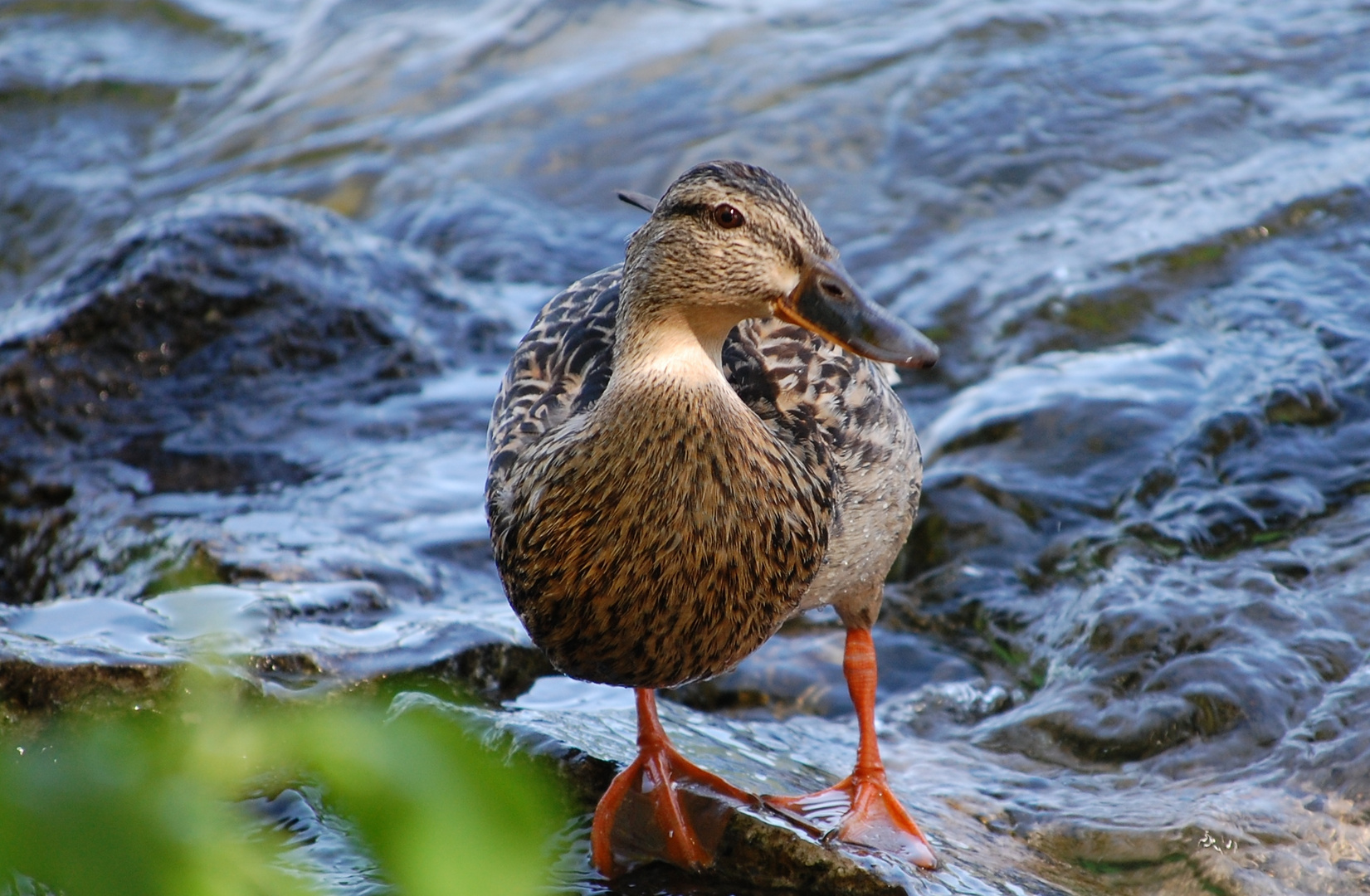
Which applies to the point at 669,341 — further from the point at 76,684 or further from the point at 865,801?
the point at 76,684

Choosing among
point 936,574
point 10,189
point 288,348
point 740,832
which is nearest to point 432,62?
point 10,189

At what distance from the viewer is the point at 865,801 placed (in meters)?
3.71

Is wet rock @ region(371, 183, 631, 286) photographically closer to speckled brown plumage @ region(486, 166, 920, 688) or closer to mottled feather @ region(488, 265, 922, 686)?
mottled feather @ region(488, 265, 922, 686)

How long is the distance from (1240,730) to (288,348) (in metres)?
4.55

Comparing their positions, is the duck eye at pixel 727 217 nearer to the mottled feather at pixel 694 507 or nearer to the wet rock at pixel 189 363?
the mottled feather at pixel 694 507

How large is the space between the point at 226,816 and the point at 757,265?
207 cm

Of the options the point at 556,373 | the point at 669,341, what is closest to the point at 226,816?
the point at 669,341

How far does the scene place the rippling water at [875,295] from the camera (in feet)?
13.4

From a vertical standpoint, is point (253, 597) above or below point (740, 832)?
above

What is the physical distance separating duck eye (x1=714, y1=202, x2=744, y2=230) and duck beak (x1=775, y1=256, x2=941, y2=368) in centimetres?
18

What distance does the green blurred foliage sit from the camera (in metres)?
0.84

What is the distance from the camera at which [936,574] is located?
5340 mm

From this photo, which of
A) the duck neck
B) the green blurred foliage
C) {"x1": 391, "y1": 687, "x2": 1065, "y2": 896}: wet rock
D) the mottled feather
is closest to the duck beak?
the duck neck

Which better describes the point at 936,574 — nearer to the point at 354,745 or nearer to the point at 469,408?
the point at 469,408
